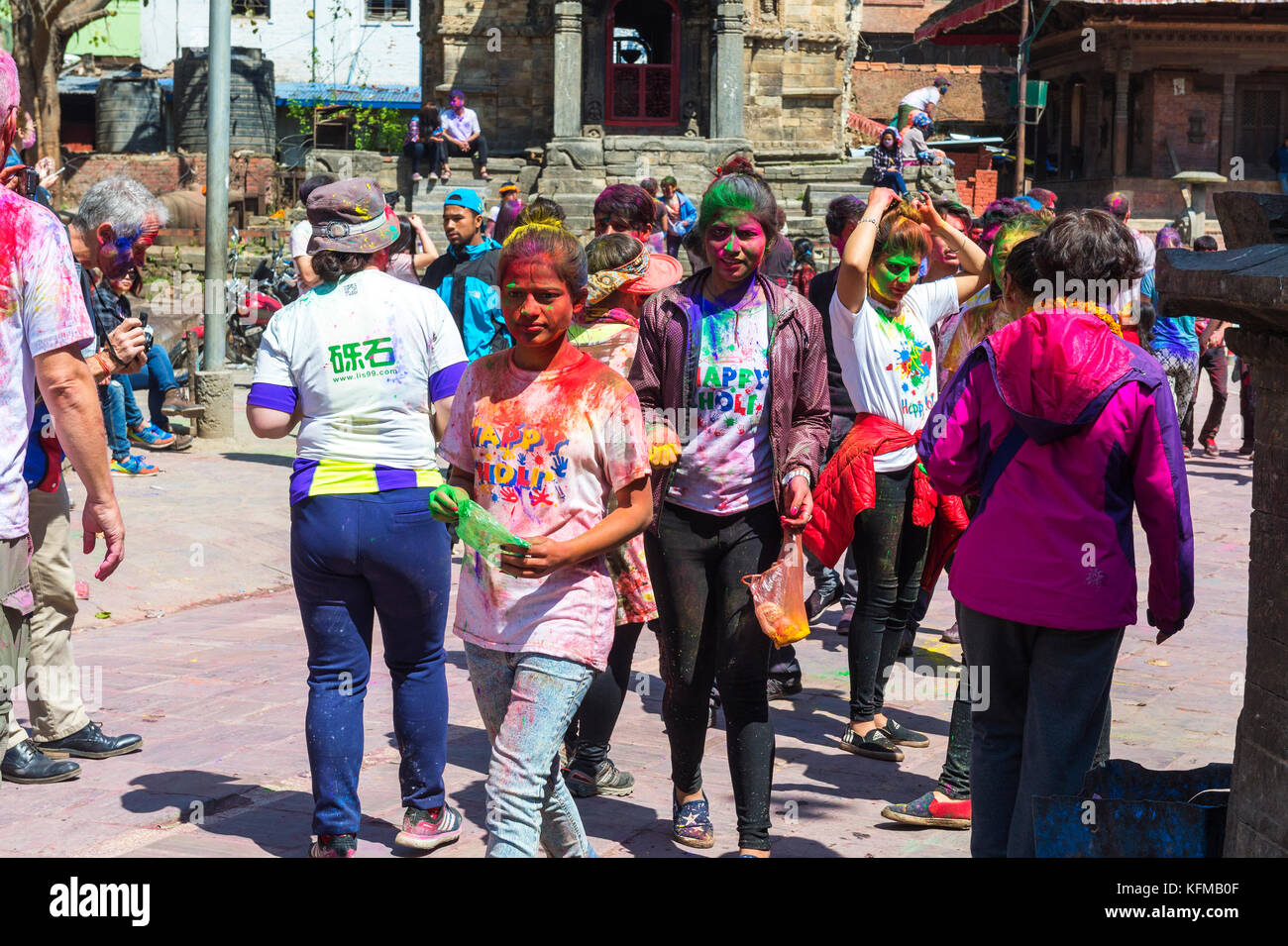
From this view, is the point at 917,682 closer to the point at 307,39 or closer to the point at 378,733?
the point at 378,733

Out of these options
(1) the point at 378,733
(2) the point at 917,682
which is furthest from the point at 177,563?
(2) the point at 917,682

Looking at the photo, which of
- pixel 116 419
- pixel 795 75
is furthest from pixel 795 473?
pixel 795 75

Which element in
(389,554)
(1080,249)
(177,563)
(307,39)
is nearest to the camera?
(1080,249)

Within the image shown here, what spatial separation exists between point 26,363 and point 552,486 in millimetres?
1341

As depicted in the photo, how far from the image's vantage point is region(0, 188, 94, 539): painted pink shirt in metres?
3.60

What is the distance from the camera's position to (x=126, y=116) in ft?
122

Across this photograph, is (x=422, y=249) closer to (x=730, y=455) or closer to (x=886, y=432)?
(x=886, y=432)

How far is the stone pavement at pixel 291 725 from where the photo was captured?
484 cm

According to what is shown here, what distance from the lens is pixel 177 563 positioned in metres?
8.65

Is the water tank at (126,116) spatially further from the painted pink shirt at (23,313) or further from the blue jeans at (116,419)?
the painted pink shirt at (23,313)

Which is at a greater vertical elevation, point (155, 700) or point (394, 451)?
point (394, 451)

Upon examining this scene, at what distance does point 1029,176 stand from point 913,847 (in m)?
34.6

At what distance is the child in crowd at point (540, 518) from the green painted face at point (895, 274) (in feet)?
6.11

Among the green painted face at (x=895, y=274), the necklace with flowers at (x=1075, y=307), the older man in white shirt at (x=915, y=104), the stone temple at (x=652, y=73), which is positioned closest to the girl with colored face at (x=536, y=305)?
the necklace with flowers at (x=1075, y=307)
